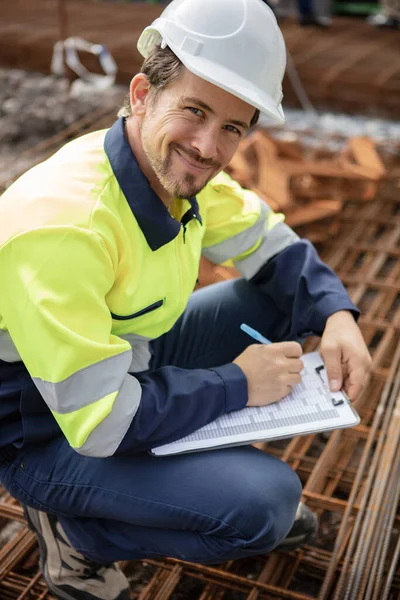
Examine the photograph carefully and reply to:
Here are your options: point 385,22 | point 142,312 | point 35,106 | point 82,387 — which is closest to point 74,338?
point 82,387

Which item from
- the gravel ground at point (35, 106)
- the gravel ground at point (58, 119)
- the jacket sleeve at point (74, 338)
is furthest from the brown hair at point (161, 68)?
the gravel ground at point (35, 106)

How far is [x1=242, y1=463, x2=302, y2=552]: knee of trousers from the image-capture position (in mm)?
1843

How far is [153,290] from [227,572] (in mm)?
949

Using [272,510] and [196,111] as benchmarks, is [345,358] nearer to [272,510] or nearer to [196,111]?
[272,510]

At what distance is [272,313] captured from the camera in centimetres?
247

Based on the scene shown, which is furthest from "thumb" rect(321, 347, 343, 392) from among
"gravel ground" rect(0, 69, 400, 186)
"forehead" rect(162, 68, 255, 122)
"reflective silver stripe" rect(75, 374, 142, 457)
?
"gravel ground" rect(0, 69, 400, 186)

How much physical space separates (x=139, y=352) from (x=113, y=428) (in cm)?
42

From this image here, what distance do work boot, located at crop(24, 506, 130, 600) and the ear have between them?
1150 millimetres

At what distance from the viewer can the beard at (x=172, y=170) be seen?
1.87m

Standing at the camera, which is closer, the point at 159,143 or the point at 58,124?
the point at 159,143

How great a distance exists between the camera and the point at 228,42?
1834 millimetres

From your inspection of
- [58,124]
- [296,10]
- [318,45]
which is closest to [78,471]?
[58,124]

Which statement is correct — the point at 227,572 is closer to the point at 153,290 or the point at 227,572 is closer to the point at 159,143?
the point at 153,290

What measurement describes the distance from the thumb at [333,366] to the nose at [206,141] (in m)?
0.70
